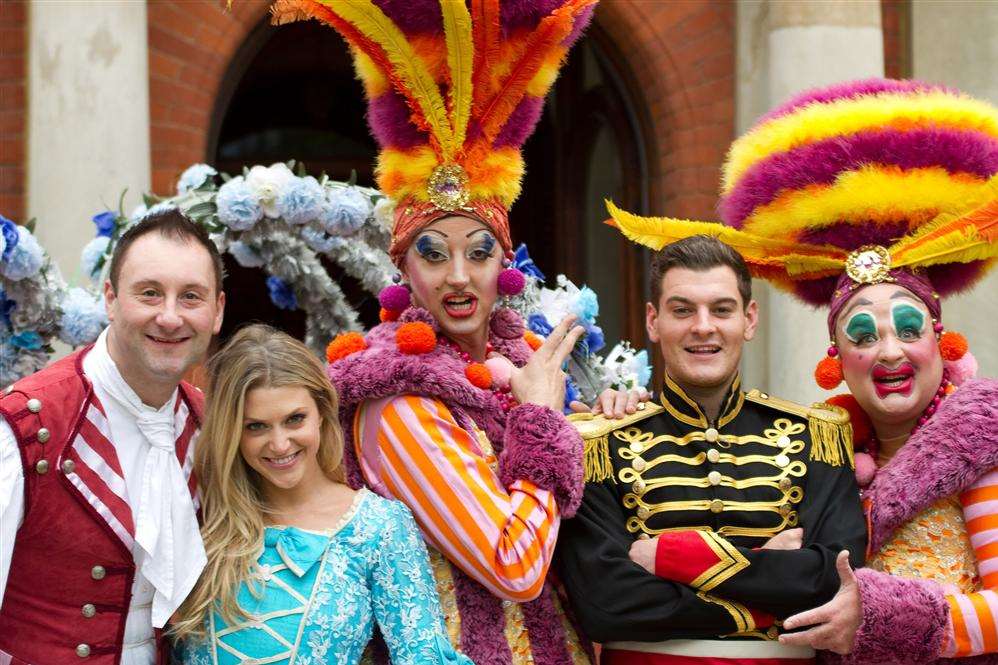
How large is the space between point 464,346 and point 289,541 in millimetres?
667

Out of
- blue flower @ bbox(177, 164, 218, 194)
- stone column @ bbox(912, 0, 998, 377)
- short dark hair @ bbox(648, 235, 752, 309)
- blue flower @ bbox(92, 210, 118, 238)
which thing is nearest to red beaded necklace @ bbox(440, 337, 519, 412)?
short dark hair @ bbox(648, 235, 752, 309)

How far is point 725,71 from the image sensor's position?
7.00m

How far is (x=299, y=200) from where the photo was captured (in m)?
4.66

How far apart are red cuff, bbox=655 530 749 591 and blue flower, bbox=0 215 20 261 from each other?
7.73 ft

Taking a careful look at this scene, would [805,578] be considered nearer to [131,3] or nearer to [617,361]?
[617,361]

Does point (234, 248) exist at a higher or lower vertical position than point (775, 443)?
higher

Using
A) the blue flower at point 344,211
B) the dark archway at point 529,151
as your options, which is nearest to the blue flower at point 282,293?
the blue flower at point 344,211

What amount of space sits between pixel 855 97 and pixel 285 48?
22.4 feet

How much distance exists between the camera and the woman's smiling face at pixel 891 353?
10.5ft

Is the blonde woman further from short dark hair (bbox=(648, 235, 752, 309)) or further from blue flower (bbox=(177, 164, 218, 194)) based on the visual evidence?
blue flower (bbox=(177, 164, 218, 194))

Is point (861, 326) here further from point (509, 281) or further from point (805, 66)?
point (805, 66)

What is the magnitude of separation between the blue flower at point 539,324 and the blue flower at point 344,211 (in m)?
0.79

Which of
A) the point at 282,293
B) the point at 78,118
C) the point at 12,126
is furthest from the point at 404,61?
the point at 12,126

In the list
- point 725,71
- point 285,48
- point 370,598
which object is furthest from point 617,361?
point 285,48
